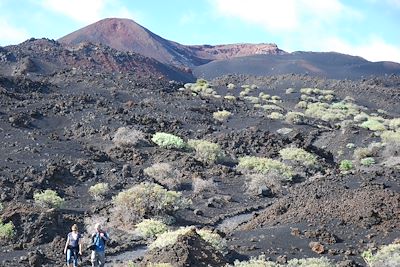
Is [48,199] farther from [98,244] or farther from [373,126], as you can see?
[373,126]

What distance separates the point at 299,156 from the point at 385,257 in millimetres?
13612

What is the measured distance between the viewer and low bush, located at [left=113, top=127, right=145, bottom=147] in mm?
24672

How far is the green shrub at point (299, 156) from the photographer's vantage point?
23969mm

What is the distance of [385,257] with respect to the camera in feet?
35.0

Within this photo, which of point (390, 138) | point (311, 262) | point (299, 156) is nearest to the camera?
point (311, 262)

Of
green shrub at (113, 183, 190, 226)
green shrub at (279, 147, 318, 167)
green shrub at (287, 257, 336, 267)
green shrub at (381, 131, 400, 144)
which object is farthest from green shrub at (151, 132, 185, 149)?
green shrub at (287, 257, 336, 267)

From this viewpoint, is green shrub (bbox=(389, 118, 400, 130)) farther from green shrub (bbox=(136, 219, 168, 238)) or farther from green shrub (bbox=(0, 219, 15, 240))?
green shrub (bbox=(0, 219, 15, 240))

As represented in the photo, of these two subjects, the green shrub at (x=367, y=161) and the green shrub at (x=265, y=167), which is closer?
the green shrub at (x=265, y=167)

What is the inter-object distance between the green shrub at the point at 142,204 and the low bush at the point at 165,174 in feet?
10.3

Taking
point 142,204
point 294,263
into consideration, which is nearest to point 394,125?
point 142,204

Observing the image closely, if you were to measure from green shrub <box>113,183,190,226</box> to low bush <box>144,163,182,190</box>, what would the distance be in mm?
3152

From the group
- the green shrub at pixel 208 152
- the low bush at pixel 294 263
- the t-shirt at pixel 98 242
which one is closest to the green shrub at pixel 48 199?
the t-shirt at pixel 98 242

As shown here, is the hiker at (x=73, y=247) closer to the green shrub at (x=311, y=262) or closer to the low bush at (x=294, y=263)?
the low bush at (x=294, y=263)

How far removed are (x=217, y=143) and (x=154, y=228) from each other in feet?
38.4
